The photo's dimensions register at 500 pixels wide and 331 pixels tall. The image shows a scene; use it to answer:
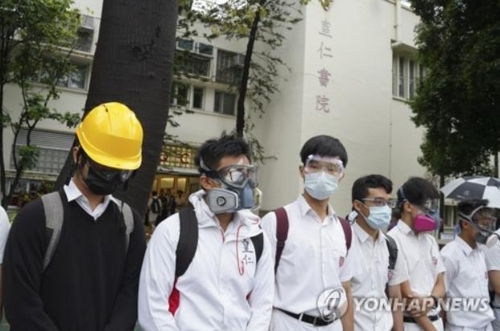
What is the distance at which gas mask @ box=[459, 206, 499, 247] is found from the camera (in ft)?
11.6

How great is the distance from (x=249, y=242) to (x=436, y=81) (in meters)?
10.7

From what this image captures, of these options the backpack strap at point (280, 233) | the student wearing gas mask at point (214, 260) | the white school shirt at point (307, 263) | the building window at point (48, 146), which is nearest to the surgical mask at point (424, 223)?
the white school shirt at point (307, 263)

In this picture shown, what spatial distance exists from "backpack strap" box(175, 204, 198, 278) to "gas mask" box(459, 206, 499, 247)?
8.00 feet

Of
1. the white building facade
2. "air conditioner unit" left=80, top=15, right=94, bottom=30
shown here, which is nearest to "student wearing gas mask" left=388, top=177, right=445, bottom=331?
the white building facade

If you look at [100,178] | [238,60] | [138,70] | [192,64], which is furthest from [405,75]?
[100,178]

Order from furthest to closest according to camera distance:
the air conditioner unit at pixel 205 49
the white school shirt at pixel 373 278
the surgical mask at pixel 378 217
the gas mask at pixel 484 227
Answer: the air conditioner unit at pixel 205 49, the gas mask at pixel 484 227, the surgical mask at pixel 378 217, the white school shirt at pixel 373 278

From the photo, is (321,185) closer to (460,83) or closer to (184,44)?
(460,83)

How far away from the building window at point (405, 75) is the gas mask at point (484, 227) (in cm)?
1447

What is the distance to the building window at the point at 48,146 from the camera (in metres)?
12.3

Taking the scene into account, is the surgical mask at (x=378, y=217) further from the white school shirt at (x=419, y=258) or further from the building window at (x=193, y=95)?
the building window at (x=193, y=95)

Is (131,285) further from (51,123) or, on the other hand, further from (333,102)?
(333,102)

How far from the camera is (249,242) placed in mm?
2314

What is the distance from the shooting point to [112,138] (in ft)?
6.68

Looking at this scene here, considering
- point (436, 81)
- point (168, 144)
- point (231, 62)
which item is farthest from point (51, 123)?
point (436, 81)
